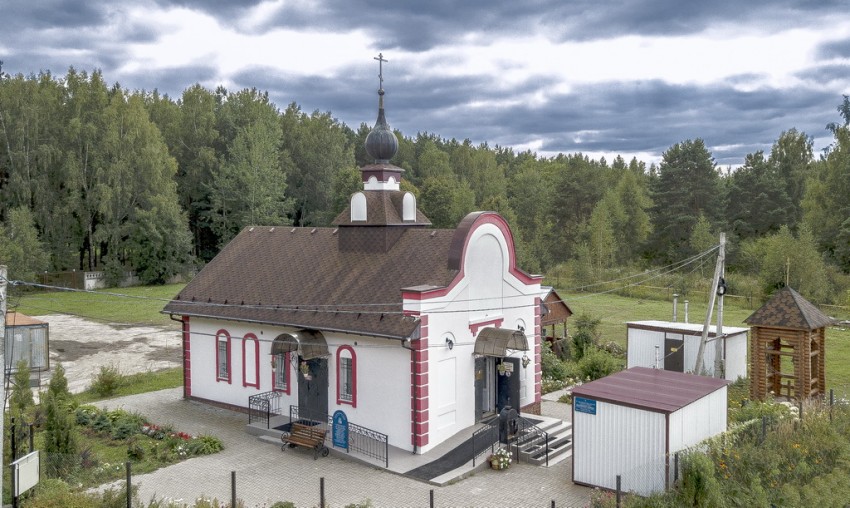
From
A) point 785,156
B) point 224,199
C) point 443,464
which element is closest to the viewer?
point 443,464

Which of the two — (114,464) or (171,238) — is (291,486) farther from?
(171,238)

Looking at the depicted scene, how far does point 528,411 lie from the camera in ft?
69.8

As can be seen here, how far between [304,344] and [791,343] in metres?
14.9

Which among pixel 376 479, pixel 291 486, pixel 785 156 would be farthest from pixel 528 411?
pixel 785 156

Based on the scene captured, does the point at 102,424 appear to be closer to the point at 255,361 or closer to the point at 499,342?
the point at 255,361

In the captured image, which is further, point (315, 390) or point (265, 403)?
point (265, 403)

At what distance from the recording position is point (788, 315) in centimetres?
2128

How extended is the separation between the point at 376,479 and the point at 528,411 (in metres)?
6.62

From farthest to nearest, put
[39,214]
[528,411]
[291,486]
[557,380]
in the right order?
[39,214], [557,380], [528,411], [291,486]

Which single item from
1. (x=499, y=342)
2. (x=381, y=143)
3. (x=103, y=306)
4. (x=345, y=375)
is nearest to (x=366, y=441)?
(x=345, y=375)

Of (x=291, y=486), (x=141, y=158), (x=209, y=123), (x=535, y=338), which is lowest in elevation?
(x=291, y=486)

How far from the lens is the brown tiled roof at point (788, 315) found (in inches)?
824

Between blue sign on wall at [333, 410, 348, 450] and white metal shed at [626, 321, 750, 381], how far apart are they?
12.1 m

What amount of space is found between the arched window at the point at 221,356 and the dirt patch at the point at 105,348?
702 centimetres
